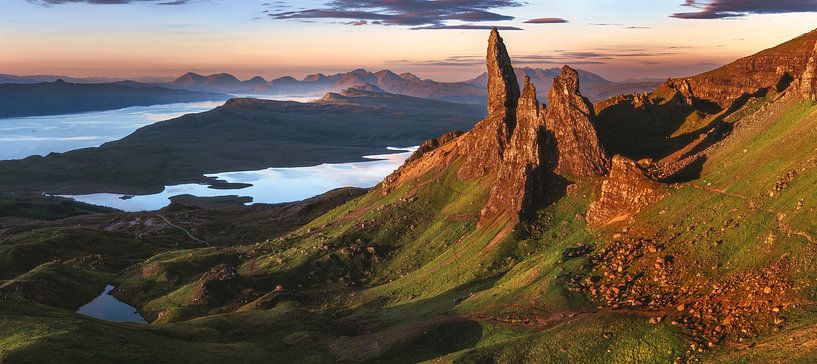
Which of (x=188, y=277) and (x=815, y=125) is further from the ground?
(x=815, y=125)

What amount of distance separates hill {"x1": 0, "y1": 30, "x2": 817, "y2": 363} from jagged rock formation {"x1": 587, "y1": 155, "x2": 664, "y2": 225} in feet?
0.71

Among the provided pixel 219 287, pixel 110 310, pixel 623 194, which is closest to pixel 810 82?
pixel 623 194

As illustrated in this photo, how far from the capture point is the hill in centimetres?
4356

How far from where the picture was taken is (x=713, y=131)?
72.3 m

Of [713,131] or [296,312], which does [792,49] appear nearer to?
[713,131]

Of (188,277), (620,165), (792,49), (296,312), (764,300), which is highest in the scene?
(792,49)

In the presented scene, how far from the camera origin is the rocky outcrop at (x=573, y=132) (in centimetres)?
7662

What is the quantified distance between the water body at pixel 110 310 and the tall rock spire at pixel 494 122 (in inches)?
2088

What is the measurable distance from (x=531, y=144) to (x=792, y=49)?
41251 millimetres

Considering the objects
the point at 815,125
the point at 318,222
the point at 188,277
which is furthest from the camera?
the point at 318,222

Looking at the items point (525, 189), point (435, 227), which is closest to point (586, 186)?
point (525, 189)

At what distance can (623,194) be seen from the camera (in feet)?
206

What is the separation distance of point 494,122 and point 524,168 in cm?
2002

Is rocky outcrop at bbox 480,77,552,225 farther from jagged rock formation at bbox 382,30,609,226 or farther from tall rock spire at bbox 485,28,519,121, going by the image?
tall rock spire at bbox 485,28,519,121
